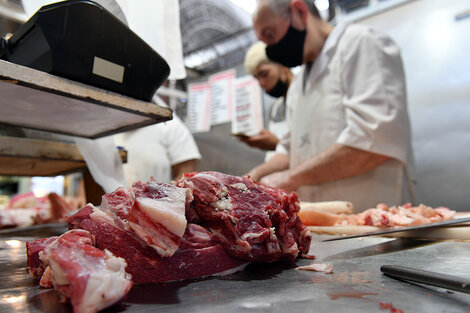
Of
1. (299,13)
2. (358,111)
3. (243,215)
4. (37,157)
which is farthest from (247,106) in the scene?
(243,215)

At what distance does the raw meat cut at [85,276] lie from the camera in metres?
0.55

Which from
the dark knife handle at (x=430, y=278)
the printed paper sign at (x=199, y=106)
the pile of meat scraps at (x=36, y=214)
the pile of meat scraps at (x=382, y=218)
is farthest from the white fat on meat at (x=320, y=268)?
the printed paper sign at (x=199, y=106)

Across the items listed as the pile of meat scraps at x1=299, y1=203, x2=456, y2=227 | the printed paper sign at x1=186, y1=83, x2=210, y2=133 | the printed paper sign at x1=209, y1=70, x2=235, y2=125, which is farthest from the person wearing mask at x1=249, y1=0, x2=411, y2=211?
the printed paper sign at x1=186, y1=83, x2=210, y2=133

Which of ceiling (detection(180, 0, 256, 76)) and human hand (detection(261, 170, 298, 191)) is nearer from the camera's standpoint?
human hand (detection(261, 170, 298, 191))

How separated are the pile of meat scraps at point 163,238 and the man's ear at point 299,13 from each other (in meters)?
2.25

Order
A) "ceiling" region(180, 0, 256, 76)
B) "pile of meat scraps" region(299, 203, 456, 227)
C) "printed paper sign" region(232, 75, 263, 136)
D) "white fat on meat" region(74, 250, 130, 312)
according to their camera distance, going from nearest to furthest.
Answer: "white fat on meat" region(74, 250, 130, 312) < "pile of meat scraps" region(299, 203, 456, 227) < "ceiling" region(180, 0, 256, 76) < "printed paper sign" region(232, 75, 263, 136)

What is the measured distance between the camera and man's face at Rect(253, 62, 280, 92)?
4017 millimetres

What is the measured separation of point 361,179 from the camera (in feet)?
8.81

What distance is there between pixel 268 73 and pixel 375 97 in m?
1.89

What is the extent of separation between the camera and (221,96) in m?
5.50

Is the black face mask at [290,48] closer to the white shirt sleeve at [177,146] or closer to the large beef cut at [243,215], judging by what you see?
the white shirt sleeve at [177,146]

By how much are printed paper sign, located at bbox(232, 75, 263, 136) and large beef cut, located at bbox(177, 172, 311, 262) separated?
3.97 meters

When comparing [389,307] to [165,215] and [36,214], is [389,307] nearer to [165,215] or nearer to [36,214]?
[165,215]

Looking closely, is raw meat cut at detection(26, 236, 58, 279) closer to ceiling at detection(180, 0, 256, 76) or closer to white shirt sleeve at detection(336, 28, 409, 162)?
white shirt sleeve at detection(336, 28, 409, 162)
